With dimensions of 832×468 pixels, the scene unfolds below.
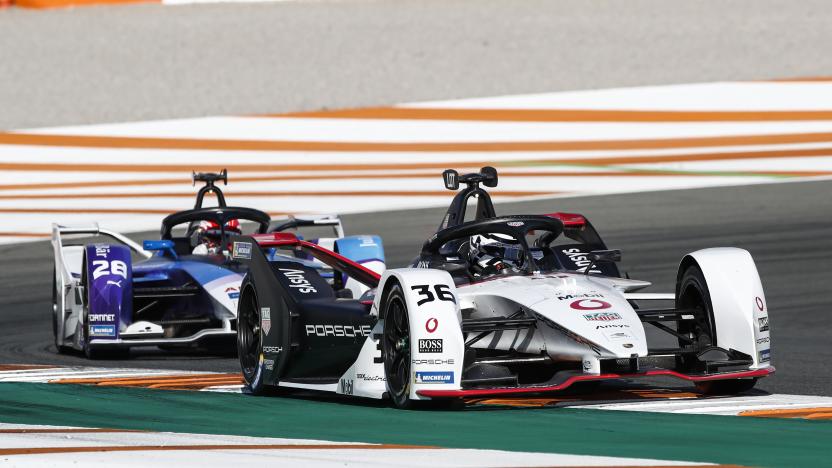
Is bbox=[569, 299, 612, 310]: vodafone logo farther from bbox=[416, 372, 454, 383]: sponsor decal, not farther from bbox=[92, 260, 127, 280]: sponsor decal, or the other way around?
bbox=[92, 260, 127, 280]: sponsor decal

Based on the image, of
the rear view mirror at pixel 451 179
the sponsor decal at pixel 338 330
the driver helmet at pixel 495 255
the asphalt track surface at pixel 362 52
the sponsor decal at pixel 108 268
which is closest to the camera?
the sponsor decal at pixel 338 330

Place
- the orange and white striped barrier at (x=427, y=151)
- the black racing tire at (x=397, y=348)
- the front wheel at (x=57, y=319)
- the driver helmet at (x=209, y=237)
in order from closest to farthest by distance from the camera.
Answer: the black racing tire at (x=397, y=348) < the front wheel at (x=57, y=319) < the driver helmet at (x=209, y=237) < the orange and white striped barrier at (x=427, y=151)

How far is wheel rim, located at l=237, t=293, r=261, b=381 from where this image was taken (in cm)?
1025

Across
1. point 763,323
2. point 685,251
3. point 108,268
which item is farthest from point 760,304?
point 685,251

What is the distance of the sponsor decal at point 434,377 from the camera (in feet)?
27.5

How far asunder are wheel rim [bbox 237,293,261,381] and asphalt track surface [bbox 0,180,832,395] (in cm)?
118

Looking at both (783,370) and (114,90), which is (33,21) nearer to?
(114,90)

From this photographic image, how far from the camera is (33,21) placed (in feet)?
98.5

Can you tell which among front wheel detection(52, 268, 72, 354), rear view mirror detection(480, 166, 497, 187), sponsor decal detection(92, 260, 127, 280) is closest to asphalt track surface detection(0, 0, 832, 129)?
front wheel detection(52, 268, 72, 354)

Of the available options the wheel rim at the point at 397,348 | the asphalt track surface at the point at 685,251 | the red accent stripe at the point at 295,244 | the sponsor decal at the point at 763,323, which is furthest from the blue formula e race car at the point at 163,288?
the sponsor decal at the point at 763,323

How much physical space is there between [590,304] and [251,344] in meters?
2.62

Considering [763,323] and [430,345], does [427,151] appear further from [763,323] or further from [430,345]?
[430,345]

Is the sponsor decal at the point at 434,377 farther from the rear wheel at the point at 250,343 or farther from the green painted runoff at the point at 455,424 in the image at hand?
the rear wheel at the point at 250,343

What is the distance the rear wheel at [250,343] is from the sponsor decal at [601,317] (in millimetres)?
2295
